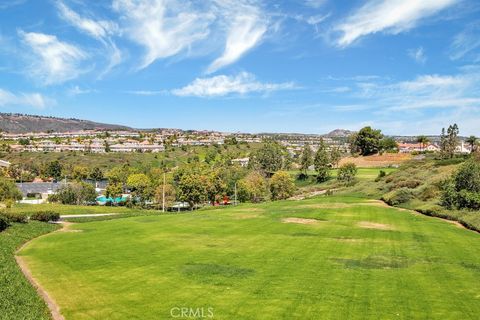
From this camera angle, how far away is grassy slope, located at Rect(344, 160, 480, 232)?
54081 mm

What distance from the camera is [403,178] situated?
290ft

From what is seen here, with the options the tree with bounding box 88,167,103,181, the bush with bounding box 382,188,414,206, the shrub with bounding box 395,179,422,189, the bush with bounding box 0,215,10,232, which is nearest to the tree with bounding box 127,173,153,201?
the tree with bounding box 88,167,103,181

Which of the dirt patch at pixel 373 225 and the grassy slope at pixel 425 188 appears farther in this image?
the grassy slope at pixel 425 188

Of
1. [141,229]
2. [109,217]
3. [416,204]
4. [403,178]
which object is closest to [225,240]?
[141,229]

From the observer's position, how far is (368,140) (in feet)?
506

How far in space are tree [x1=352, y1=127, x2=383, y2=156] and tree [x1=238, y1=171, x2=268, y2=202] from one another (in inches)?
2094

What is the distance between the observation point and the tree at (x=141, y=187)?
344 ft

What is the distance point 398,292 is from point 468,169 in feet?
143

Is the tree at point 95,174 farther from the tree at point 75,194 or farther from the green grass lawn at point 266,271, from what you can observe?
the green grass lawn at point 266,271

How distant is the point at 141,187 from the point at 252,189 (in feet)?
86.6

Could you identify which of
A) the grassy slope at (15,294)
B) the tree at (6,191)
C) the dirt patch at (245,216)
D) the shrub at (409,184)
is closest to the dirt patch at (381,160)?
the shrub at (409,184)

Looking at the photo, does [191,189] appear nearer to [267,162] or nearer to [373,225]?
[373,225]

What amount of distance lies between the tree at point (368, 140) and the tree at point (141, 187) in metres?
79.7

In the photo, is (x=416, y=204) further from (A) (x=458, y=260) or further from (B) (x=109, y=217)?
(B) (x=109, y=217)
